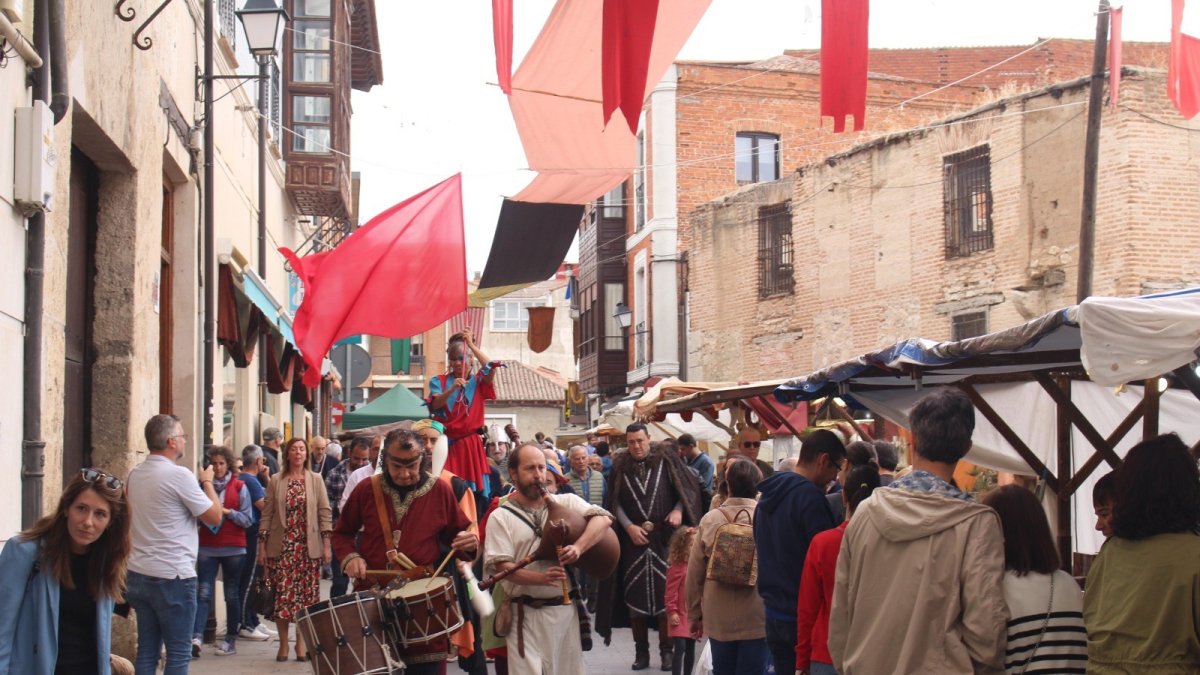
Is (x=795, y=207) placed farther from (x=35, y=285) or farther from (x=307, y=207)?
(x=35, y=285)

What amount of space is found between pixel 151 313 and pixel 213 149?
376 cm

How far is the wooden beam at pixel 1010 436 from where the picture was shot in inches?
298

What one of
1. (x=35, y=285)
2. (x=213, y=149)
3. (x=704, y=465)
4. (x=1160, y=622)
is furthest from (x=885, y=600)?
(x=213, y=149)

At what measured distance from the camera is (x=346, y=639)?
704 cm

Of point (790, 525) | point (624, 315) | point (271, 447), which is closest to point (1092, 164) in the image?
point (271, 447)

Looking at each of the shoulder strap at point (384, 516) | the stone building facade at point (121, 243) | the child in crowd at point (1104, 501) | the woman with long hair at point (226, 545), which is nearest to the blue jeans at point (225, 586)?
the woman with long hair at point (226, 545)

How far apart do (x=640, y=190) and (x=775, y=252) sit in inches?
375

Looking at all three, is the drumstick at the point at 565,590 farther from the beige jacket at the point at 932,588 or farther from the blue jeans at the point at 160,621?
the beige jacket at the point at 932,588

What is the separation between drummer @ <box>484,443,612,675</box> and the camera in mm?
7812

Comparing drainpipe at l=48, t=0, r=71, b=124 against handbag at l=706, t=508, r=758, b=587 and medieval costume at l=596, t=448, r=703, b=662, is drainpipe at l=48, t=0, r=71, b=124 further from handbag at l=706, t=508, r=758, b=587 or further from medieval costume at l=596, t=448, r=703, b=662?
medieval costume at l=596, t=448, r=703, b=662

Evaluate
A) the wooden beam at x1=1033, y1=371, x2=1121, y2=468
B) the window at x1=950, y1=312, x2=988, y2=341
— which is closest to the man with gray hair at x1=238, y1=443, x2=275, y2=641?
the wooden beam at x1=1033, y1=371, x2=1121, y2=468

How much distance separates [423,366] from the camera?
→ 3002 inches

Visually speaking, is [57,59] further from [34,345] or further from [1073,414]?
[1073,414]

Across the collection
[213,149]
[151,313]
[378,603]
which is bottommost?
[378,603]
